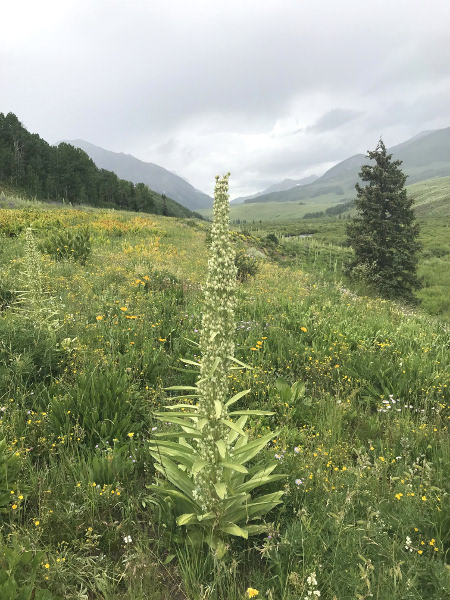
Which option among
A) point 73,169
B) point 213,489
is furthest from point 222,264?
point 73,169

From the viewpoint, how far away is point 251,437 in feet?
11.3

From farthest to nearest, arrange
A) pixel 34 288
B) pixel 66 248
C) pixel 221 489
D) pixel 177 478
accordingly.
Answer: pixel 66 248 < pixel 34 288 < pixel 177 478 < pixel 221 489

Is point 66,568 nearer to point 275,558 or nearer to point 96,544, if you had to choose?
point 96,544

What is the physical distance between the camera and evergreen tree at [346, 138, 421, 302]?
55.8 ft

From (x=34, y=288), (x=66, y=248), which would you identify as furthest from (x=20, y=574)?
(x=66, y=248)

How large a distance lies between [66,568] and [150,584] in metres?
0.53

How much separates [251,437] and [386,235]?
17.1m

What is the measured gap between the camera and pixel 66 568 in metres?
2.01

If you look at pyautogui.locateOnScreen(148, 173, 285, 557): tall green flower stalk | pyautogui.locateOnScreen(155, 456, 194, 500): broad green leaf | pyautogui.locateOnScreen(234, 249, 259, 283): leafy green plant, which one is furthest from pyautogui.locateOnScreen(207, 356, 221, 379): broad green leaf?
pyautogui.locateOnScreen(234, 249, 259, 283): leafy green plant

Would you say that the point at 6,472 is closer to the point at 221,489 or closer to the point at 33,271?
the point at 221,489

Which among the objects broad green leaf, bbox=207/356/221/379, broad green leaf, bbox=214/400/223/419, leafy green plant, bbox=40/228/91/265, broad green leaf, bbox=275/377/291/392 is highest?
leafy green plant, bbox=40/228/91/265

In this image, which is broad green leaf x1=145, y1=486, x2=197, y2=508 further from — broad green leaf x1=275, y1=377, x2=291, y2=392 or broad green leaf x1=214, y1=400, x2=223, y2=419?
broad green leaf x1=275, y1=377, x2=291, y2=392

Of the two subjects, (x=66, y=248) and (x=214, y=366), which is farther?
(x=66, y=248)

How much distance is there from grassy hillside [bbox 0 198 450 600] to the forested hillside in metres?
66.7
